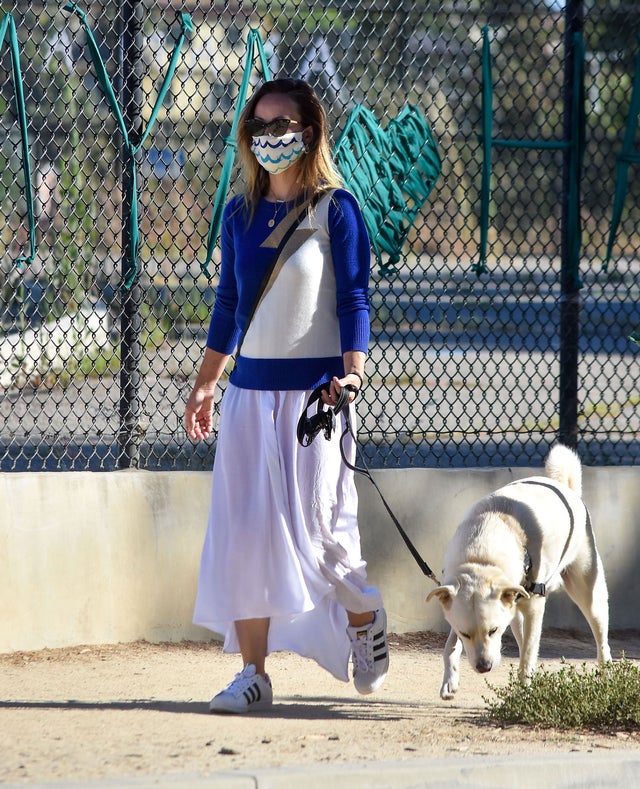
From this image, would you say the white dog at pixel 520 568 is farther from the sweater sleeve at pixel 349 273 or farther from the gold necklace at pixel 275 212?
the gold necklace at pixel 275 212

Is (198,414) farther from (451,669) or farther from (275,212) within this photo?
(451,669)

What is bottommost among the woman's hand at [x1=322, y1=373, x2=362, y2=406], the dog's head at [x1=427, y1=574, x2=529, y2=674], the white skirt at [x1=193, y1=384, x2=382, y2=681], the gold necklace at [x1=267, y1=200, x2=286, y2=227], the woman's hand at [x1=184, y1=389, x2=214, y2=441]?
the dog's head at [x1=427, y1=574, x2=529, y2=674]

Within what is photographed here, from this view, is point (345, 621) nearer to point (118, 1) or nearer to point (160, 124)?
point (160, 124)

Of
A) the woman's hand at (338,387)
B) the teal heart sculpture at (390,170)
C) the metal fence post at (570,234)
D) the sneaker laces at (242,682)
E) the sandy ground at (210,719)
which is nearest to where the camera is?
the sandy ground at (210,719)

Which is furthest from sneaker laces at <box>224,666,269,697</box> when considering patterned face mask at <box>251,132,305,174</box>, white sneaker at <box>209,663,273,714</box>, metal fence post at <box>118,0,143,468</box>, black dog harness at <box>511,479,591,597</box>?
patterned face mask at <box>251,132,305,174</box>

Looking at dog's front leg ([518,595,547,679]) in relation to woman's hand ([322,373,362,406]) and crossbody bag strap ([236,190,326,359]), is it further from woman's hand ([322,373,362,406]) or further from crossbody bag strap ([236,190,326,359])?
crossbody bag strap ([236,190,326,359])

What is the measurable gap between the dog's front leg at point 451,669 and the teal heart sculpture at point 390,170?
6.77 feet

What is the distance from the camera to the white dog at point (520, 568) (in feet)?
14.0

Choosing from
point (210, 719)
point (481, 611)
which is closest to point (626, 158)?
point (481, 611)

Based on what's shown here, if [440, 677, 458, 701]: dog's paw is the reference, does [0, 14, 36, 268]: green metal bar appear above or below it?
above

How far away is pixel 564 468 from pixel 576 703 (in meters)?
1.36

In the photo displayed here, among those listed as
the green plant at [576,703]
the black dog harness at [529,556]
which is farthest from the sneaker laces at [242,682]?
the black dog harness at [529,556]

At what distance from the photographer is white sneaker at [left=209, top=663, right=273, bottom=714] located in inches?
165

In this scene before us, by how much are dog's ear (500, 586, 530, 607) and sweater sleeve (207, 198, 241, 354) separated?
4.50ft
